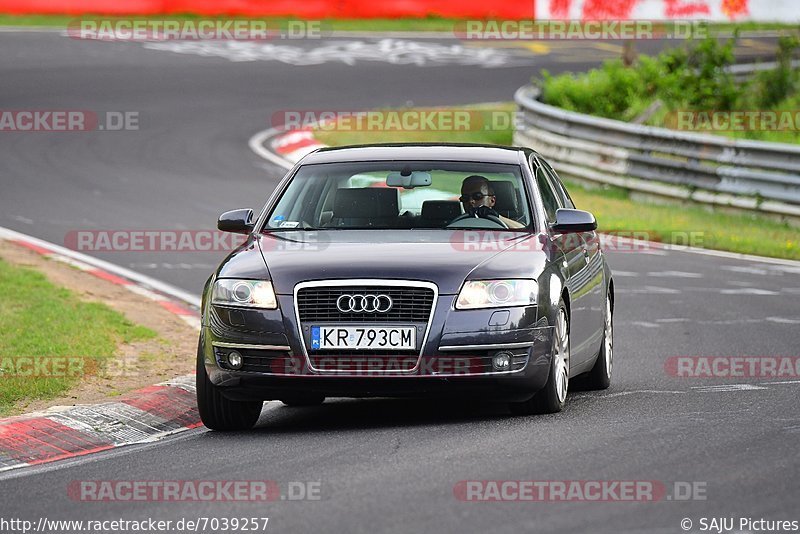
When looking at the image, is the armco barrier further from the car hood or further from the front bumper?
the front bumper

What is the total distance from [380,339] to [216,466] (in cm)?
120

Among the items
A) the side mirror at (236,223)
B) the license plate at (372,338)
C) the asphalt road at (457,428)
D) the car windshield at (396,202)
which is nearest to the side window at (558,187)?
the car windshield at (396,202)

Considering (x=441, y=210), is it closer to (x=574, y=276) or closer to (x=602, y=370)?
(x=574, y=276)

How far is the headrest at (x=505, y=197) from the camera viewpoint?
9.89m

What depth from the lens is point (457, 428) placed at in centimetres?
870

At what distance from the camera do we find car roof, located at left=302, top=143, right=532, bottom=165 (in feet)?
33.4

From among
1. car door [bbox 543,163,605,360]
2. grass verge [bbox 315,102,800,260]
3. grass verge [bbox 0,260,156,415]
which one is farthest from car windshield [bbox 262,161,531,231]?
grass verge [bbox 315,102,800,260]

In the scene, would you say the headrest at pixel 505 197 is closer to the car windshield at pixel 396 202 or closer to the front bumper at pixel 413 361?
the car windshield at pixel 396 202

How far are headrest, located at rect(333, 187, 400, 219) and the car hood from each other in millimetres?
270

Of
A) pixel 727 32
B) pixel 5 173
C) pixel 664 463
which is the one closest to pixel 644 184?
pixel 5 173

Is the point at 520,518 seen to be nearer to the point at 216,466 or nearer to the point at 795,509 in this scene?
the point at 795,509

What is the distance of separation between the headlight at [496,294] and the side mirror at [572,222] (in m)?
0.91

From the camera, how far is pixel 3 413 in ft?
30.9

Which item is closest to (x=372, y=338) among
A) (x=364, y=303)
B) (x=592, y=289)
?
(x=364, y=303)
